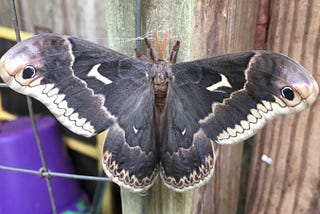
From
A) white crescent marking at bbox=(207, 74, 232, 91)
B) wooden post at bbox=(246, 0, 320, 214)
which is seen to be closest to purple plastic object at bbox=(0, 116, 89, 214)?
wooden post at bbox=(246, 0, 320, 214)

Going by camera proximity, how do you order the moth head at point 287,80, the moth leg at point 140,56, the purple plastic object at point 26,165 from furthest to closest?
the purple plastic object at point 26,165 < the moth leg at point 140,56 < the moth head at point 287,80

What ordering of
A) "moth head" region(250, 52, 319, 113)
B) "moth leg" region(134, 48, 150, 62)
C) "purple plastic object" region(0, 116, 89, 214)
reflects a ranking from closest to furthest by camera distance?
"moth head" region(250, 52, 319, 113) < "moth leg" region(134, 48, 150, 62) < "purple plastic object" region(0, 116, 89, 214)

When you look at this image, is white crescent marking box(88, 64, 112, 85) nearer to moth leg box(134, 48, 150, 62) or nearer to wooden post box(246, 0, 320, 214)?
moth leg box(134, 48, 150, 62)

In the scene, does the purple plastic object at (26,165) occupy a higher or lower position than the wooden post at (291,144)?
lower

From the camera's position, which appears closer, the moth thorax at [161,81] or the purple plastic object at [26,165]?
the moth thorax at [161,81]

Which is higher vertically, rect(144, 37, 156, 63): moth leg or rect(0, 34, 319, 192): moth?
rect(144, 37, 156, 63): moth leg

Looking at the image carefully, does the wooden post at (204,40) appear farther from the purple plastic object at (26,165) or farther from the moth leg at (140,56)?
the purple plastic object at (26,165)

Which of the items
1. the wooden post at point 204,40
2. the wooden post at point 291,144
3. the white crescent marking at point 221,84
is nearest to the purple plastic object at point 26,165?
the wooden post at point 204,40

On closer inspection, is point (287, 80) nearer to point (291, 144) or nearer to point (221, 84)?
point (221, 84)
